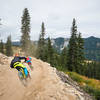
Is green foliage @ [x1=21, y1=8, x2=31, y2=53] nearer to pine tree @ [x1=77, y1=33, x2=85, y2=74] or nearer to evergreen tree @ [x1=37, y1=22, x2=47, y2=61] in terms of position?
evergreen tree @ [x1=37, y1=22, x2=47, y2=61]

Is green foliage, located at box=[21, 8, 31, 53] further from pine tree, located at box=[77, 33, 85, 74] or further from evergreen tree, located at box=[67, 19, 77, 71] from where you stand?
pine tree, located at box=[77, 33, 85, 74]

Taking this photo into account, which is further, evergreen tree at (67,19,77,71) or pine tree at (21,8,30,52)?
pine tree at (21,8,30,52)

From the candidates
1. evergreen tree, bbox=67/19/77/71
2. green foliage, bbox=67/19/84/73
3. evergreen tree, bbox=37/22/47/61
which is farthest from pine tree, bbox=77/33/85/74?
evergreen tree, bbox=37/22/47/61

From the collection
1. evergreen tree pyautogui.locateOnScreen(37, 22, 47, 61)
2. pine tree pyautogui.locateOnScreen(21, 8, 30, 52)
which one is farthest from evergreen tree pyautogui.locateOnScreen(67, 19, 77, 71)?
pine tree pyautogui.locateOnScreen(21, 8, 30, 52)

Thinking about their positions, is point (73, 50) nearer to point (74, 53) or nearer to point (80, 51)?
point (74, 53)

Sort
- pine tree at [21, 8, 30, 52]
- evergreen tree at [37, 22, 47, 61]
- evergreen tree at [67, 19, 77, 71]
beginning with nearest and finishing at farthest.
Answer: evergreen tree at [67, 19, 77, 71], pine tree at [21, 8, 30, 52], evergreen tree at [37, 22, 47, 61]

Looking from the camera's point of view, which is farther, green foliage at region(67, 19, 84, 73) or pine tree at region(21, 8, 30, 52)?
pine tree at region(21, 8, 30, 52)

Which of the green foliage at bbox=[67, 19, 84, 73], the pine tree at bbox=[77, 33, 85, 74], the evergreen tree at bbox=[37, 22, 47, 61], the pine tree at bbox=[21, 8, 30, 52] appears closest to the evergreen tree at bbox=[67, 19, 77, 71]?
the green foliage at bbox=[67, 19, 84, 73]

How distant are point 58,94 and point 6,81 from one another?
360 centimetres

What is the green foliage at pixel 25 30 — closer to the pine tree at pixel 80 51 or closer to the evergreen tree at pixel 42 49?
the evergreen tree at pixel 42 49

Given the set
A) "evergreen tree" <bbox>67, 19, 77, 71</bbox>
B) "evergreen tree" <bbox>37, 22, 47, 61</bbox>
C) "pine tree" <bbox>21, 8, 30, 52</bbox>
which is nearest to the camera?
"evergreen tree" <bbox>67, 19, 77, 71</bbox>

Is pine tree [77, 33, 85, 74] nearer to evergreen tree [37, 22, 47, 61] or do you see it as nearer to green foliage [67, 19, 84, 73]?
green foliage [67, 19, 84, 73]

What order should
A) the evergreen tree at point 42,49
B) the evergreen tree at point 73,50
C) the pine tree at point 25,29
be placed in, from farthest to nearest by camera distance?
the evergreen tree at point 42,49
the pine tree at point 25,29
the evergreen tree at point 73,50

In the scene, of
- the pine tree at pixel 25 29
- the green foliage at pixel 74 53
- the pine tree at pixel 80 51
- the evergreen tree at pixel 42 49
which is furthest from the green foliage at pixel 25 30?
the pine tree at pixel 80 51
